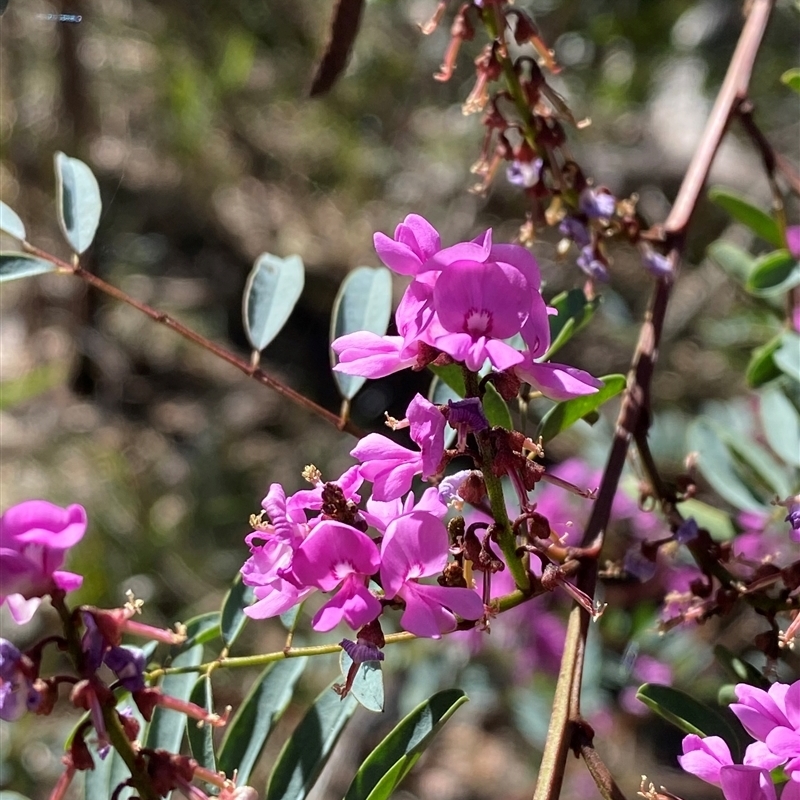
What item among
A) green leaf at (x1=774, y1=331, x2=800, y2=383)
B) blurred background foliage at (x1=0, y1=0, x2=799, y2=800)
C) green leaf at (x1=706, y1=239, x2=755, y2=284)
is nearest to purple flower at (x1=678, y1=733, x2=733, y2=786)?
green leaf at (x1=774, y1=331, x2=800, y2=383)

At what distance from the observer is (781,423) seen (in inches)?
44.8

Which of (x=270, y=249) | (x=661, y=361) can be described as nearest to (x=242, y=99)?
(x=270, y=249)

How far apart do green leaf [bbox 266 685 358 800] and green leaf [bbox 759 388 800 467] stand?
66 centimetres

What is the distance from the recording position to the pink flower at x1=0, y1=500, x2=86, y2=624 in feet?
1.71

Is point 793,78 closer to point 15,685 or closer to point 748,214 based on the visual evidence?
point 748,214

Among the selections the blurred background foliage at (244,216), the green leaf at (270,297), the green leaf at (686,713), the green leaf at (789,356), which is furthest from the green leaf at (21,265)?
the blurred background foliage at (244,216)

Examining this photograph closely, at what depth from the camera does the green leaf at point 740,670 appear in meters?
0.72

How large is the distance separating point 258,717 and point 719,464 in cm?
71

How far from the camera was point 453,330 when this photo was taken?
1.62 ft

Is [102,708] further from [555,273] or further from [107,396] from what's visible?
[107,396]

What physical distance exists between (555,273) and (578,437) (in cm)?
130

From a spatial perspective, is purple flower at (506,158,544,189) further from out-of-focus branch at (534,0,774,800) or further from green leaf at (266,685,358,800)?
green leaf at (266,685,358,800)

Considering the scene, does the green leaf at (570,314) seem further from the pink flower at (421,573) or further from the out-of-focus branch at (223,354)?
the pink flower at (421,573)

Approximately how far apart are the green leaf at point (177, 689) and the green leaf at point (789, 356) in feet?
2.04
